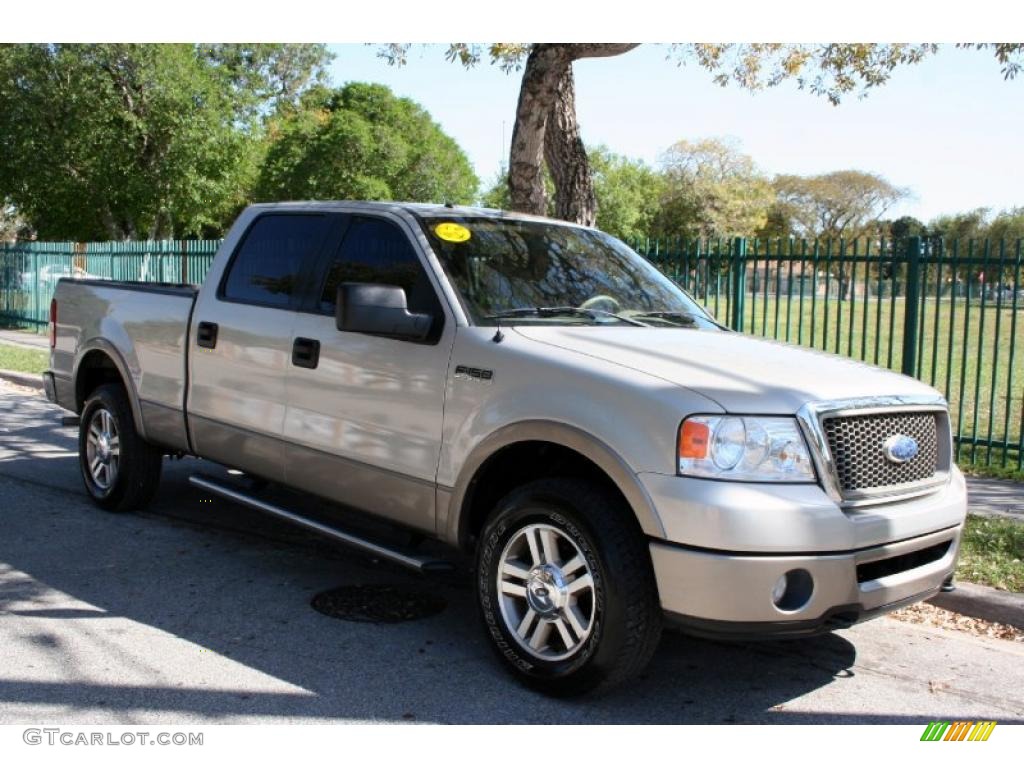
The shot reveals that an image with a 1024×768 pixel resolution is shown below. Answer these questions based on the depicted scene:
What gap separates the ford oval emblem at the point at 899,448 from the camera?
404 centimetres

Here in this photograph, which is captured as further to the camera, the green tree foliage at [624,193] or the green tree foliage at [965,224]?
the green tree foliage at [965,224]

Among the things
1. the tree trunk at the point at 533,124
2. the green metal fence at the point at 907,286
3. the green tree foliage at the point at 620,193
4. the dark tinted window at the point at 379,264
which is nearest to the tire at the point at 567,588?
the dark tinted window at the point at 379,264

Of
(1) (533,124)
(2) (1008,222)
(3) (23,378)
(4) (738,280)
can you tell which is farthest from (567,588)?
(2) (1008,222)

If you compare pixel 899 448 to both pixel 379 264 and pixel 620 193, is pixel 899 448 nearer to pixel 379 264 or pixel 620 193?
pixel 379 264

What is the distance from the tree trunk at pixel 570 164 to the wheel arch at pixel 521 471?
5685mm

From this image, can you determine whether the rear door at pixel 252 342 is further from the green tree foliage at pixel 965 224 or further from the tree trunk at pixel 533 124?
the green tree foliage at pixel 965 224

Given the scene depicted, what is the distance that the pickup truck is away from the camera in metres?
3.73

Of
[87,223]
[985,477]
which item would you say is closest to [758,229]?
[87,223]

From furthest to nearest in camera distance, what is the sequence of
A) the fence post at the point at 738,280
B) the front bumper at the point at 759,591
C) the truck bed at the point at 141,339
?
the fence post at the point at 738,280, the truck bed at the point at 141,339, the front bumper at the point at 759,591

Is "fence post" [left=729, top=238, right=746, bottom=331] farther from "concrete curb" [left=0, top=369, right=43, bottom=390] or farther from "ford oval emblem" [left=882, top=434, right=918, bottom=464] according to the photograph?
"concrete curb" [left=0, top=369, right=43, bottom=390]

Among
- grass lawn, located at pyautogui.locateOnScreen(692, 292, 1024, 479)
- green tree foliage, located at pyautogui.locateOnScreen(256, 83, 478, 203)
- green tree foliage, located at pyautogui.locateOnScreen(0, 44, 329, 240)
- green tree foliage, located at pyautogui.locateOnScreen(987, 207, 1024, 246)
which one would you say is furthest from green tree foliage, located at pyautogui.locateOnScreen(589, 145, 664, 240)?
grass lawn, located at pyautogui.locateOnScreen(692, 292, 1024, 479)

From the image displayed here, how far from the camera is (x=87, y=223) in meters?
35.8

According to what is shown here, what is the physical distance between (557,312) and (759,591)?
5.73ft

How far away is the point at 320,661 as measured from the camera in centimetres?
448
